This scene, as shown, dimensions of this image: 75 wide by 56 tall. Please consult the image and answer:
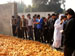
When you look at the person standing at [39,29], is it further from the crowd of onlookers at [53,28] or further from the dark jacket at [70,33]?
the dark jacket at [70,33]

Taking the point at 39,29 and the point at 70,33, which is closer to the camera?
the point at 70,33

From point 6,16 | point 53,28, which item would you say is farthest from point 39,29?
point 6,16

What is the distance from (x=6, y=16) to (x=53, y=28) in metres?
5.79

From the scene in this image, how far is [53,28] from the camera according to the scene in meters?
7.66

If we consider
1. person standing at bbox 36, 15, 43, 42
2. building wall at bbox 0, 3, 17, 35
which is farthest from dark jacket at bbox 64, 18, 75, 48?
building wall at bbox 0, 3, 17, 35

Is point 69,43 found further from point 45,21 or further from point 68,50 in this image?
point 45,21

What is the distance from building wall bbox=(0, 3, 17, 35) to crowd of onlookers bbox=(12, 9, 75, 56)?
1.12 metres

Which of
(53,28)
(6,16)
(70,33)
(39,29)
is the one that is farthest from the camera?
(6,16)

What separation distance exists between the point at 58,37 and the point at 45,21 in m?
1.84

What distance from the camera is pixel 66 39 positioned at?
3.78 meters

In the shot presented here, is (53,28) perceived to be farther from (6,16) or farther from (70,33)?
(6,16)

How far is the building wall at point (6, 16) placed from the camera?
1181 cm

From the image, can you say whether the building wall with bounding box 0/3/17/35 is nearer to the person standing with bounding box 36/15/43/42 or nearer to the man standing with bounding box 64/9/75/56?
the person standing with bounding box 36/15/43/42

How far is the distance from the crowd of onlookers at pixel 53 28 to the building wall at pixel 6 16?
1.12 meters
